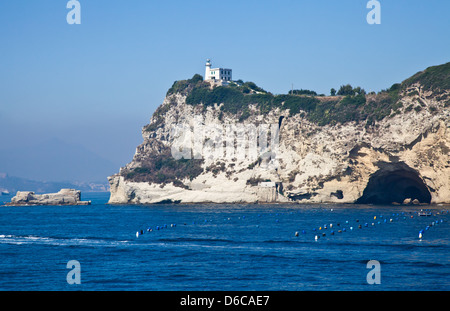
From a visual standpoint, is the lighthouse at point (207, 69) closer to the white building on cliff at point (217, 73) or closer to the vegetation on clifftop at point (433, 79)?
the white building on cliff at point (217, 73)

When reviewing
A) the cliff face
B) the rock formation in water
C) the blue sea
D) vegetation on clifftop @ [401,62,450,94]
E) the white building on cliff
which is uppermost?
the white building on cliff

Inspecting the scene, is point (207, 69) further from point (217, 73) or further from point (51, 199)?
point (51, 199)

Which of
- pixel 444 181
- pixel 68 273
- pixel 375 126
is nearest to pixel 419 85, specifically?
pixel 375 126

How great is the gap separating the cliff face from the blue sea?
16.1 m

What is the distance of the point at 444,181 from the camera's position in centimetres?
10650

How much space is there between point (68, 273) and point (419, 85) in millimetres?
86177

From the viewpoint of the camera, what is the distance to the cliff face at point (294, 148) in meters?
110

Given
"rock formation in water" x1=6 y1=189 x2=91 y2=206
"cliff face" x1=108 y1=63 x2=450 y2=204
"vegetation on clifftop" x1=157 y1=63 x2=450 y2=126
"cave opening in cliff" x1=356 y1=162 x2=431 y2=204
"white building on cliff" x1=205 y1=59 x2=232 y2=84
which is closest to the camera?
"cliff face" x1=108 y1=63 x2=450 y2=204

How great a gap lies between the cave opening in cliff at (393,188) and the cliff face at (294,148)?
0.72 feet

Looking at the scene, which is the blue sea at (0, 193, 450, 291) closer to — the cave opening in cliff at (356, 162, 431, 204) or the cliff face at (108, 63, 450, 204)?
the cliff face at (108, 63, 450, 204)

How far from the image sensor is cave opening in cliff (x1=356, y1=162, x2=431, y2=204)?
115m

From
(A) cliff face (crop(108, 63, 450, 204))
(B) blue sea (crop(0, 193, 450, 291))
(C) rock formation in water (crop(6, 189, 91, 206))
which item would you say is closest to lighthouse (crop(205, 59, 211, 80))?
(A) cliff face (crop(108, 63, 450, 204))

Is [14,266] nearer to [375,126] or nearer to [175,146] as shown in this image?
[375,126]

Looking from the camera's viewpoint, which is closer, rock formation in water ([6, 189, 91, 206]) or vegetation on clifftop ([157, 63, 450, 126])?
vegetation on clifftop ([157, 63, 450, 126])
